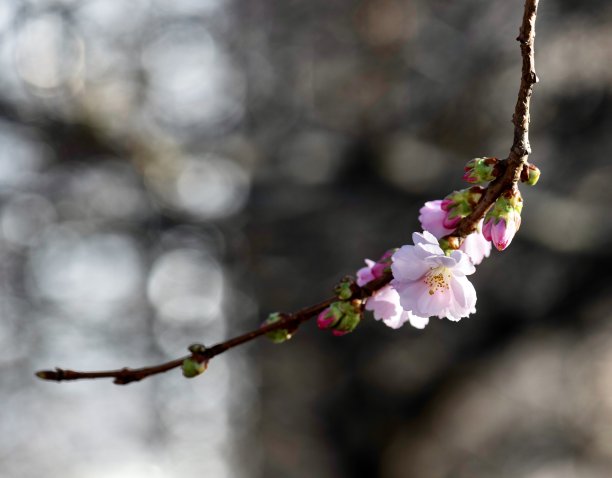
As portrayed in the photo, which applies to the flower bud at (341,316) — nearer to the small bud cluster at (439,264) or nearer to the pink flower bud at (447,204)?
the small bud cluster at (439,264)

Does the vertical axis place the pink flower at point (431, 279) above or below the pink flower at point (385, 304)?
below

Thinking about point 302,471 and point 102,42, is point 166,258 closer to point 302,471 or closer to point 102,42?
point 102,42

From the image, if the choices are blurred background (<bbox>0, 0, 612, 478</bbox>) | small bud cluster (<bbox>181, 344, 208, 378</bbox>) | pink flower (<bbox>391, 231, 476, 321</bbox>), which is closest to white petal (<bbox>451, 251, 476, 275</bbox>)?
pink flower (<bbox>391, 231, 476, 321</bbox>)

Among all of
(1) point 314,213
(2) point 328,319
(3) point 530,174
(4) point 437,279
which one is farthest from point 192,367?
(1) point 314,213

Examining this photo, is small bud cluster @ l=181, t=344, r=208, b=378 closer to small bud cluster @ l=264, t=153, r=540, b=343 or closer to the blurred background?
small bud cluster @ l=264, t=153, r=540, b=343

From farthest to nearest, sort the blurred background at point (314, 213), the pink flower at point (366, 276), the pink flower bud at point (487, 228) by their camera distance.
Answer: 1. the blurred background at point (314, 213)
2. the pink flower at point (366, 276)
3. the pink flower bud at point (487, 228)

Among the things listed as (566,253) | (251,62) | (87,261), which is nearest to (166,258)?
(87,261)

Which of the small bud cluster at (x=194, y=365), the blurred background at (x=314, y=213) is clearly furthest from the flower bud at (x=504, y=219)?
the blurred background at (x=314, y=213)
